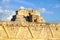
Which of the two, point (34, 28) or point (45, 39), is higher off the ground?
point (34, 28)

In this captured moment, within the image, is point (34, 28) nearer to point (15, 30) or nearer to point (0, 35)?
point (15, 30)

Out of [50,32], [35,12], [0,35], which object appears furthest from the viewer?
[35,12]

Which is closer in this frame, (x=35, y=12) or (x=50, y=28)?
(x=50, y=28)

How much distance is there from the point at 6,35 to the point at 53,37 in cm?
391

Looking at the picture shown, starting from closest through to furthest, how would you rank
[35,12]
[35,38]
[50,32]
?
[35,38], [50,32], [35,12]

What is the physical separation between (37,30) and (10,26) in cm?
217

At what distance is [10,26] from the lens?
10648mm

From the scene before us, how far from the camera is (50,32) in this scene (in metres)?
12.2

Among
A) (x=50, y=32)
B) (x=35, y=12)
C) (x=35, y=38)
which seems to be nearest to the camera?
(x=35, y=38)

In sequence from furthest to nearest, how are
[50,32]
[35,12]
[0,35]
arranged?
[35,12] < [50,32] < [0,35]

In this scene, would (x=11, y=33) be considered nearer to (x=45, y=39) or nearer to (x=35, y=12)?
(x=45, y=39)

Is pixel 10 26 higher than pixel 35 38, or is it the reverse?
pixel 10 26

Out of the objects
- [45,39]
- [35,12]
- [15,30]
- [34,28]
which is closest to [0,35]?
[15,30]

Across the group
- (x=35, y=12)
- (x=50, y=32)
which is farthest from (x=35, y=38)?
(x=35, y=12)
